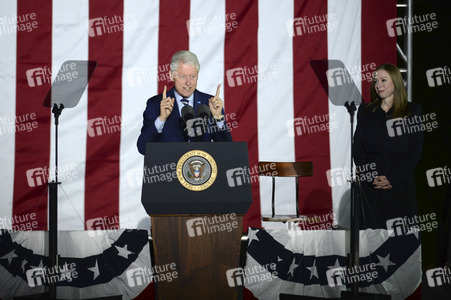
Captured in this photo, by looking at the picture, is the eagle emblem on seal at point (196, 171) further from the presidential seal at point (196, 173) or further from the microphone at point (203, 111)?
the microphone at point (203, 111)

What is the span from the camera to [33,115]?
11.2 feet

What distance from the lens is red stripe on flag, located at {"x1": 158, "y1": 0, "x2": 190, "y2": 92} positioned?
3.50 meters

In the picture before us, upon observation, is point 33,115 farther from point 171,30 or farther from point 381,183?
point 381,183

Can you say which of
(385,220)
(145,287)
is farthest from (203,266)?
(385,220)

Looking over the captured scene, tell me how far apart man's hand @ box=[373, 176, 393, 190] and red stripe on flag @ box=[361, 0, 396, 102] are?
3.46ft

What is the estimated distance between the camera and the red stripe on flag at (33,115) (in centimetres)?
338

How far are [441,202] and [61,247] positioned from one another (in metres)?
2.87

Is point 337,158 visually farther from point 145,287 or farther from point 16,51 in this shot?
Answer: point 16,51

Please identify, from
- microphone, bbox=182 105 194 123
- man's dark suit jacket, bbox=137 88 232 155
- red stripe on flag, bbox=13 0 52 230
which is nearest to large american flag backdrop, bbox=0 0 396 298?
red stripe on flag, bbox=13 0 52 230

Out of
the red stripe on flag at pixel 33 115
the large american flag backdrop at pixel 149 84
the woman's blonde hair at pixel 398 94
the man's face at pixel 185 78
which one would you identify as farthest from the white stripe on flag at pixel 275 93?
the red stripe on flag at pixel 33 115

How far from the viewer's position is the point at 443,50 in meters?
3.71

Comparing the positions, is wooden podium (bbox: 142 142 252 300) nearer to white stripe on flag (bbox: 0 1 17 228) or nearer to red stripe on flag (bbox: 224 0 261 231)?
red stripe on flag (bbox: 224 0 261 231)

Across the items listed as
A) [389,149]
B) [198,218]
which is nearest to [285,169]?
[389,149]

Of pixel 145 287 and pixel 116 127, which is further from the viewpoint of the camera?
pixel 116 127
